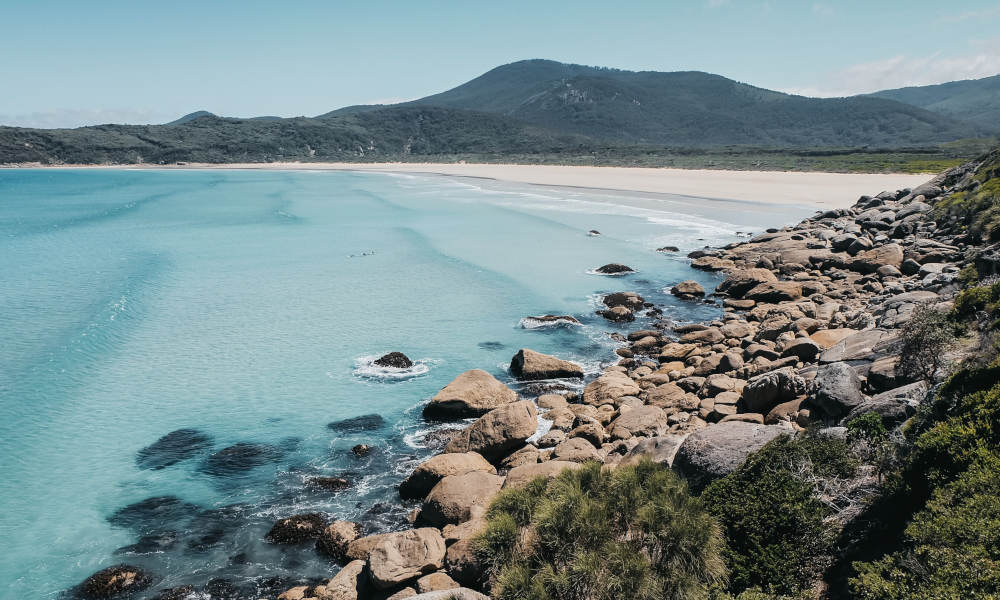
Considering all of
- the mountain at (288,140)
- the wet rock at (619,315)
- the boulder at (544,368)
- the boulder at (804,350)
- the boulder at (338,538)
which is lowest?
the boulder at (338,538)

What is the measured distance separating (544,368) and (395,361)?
5.07 meters

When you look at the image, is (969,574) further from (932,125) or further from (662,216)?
(932,125)

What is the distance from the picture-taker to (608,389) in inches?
594

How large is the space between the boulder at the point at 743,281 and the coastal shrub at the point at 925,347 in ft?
45.9

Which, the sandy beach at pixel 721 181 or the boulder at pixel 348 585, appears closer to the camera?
the boulder at pixel 348 585

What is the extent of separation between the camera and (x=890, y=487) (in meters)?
7.01

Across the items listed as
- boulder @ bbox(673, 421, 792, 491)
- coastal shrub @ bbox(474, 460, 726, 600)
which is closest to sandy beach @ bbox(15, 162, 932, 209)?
boulder @ bbox(673, 421, 792, 491)

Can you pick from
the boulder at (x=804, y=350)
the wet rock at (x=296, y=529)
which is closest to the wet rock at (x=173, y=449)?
the wet rock at (x=296, y=529)

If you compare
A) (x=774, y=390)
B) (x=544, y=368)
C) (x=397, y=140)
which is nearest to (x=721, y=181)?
(x=544, y=368)

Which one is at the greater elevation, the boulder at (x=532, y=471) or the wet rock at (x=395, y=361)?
the boulder at (x=532, y=471)

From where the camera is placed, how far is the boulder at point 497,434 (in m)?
12.6

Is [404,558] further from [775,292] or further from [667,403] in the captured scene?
[775,292]

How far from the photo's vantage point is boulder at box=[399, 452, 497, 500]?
1152cm

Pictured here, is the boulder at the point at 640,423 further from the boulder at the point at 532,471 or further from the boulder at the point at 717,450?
the boulder at the point at 717,450
